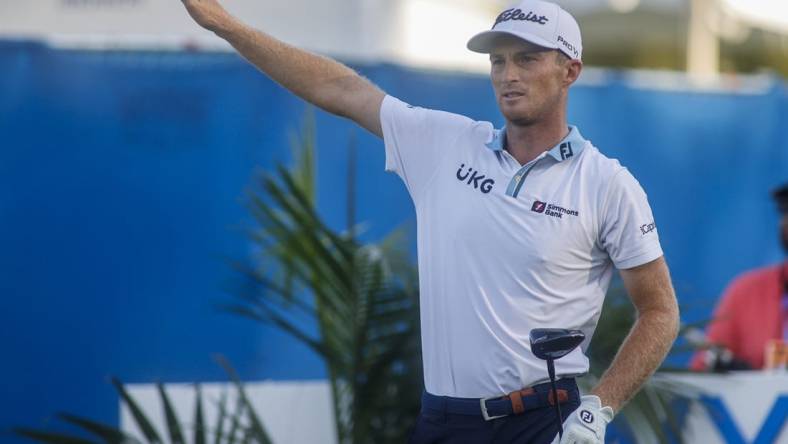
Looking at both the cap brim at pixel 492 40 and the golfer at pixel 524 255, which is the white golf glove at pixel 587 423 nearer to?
the golfer at pixel 524 255

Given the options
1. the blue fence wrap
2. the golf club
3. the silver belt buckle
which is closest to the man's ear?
the golf club

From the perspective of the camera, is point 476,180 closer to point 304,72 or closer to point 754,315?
point 304,72

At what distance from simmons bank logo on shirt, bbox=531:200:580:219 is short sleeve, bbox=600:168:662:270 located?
98 millimetres

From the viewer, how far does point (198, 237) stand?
749cm

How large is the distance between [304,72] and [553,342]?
1.21 m

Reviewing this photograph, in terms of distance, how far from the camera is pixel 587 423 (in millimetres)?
3738

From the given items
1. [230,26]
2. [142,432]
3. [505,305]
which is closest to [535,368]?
[505,305]

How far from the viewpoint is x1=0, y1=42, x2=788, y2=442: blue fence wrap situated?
7.21m

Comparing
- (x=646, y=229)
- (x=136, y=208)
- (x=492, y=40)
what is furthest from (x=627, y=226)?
(x=136, y=208)

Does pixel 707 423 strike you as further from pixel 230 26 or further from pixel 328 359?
pixel 230 26

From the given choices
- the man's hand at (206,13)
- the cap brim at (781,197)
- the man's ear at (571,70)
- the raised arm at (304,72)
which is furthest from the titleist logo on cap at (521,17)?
the cap brim at (781,197)

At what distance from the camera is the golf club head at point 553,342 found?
3811 millimetres

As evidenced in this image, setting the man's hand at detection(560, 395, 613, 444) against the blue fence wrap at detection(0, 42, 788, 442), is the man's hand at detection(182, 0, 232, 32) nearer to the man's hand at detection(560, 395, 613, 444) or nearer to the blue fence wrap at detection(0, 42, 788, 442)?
the man's hand at detection(560, 395, 613, 444)

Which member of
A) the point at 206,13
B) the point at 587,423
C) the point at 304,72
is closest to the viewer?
the point at 587,423
